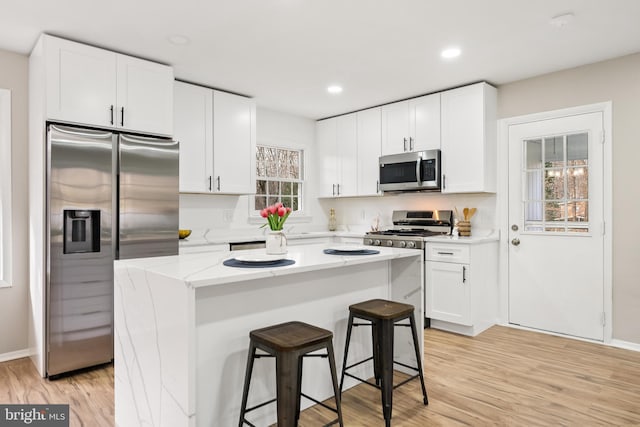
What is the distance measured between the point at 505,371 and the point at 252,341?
2039 millimetres

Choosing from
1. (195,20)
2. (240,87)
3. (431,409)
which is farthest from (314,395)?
(240,87)

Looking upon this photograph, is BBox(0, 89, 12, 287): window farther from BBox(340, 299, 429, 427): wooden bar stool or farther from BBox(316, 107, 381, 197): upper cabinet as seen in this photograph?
BBox(316, 107, 381, 197): upper cabinet

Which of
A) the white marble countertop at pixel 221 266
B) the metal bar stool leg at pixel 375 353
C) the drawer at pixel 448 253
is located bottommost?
the metal bar stool leg at pixel 375 353

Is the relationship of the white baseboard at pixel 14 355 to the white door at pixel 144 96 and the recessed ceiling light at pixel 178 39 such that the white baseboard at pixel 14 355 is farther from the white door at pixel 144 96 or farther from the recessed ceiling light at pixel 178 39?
the recessed ceiling light at pixel 178 39

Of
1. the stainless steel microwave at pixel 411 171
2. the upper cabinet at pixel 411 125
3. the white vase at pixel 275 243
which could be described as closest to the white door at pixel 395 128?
the upper cabinet at pixel 411 125

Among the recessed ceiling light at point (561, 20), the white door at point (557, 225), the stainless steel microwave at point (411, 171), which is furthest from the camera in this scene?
the stainless steel microwave at point (411, 171)

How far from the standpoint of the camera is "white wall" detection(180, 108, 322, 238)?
436 cm

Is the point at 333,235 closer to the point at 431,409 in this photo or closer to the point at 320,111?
the point at 320,111

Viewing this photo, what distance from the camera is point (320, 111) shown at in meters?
5.16

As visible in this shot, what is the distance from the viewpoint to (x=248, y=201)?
4.85 meters

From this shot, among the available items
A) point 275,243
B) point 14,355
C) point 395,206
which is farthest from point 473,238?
point 14,355

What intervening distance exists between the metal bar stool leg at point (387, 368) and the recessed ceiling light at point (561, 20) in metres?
2.29

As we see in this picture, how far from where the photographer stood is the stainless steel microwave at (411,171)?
4.26 meters

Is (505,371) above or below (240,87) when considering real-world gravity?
below
